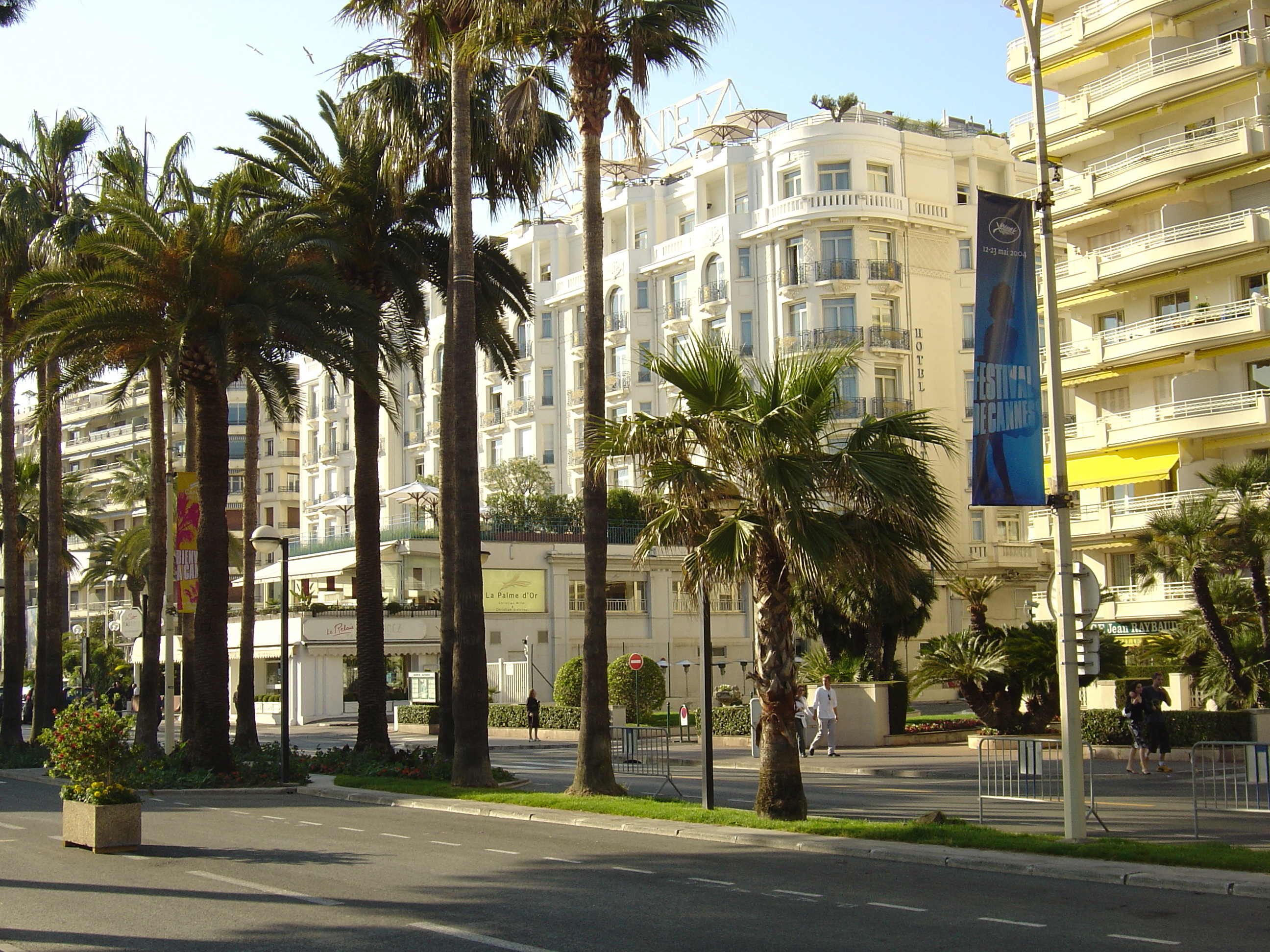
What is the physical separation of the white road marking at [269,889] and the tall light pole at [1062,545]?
7.65 meters

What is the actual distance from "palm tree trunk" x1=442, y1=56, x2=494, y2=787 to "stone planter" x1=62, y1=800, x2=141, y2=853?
6867mm

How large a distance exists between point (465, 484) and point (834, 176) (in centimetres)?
4049

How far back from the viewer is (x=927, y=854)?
1368cm

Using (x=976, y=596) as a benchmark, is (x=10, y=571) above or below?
above

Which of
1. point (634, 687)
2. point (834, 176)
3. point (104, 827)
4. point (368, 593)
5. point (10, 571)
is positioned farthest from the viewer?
point (834, 176)

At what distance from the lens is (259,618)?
54594 mm

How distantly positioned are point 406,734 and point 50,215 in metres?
20.6

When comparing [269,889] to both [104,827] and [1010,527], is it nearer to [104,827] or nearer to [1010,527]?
[104,827]

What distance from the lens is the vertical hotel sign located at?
26469 millimetres

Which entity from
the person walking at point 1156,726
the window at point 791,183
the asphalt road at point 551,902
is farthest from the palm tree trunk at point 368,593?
the window at point 791,183

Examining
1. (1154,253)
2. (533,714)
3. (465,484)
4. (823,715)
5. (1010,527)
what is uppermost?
(1154,253)

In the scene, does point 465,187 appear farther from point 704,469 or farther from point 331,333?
point 704,469

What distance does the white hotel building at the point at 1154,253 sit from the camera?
121ft

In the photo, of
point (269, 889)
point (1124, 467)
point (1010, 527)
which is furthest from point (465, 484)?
point (1010, 527)
